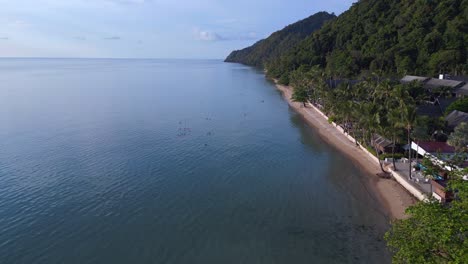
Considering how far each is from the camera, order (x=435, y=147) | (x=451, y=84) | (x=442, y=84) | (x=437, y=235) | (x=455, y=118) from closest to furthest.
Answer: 1. (x=437, y=235)
2. (x=435, y=147)
3. (x=455, y=118)
4. (x=451, y=84)
5. (x=442, y=84)

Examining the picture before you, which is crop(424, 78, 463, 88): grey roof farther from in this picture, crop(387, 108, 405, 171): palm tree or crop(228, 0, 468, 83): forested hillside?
crop(387, 108, 405, 171): palm tree

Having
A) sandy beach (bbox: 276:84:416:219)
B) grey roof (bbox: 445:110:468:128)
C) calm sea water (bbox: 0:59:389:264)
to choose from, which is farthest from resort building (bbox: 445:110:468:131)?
calm sea water (bbox: 0:59:389:264)

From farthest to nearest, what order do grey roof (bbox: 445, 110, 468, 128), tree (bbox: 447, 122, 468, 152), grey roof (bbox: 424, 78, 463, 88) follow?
grey roof (bbox: 424, 78, 463, 88), grey roof (bbox: 445, 110, 468, 128), tree (bbox: 447, 122, 468, 152)

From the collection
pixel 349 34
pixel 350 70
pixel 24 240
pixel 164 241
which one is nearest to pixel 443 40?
pixel 350 70

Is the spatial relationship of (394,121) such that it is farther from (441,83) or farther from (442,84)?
(441,83)

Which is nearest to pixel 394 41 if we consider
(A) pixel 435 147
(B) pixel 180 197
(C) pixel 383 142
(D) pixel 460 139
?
(C) pixel 383 142

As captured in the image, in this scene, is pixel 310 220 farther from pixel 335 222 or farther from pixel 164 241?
pixel 164 241

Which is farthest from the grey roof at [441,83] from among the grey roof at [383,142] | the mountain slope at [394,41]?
the grey roof at [383,142]

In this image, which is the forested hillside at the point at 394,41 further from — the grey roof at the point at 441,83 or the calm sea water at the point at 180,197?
the calm sea water at the point at 180,197
